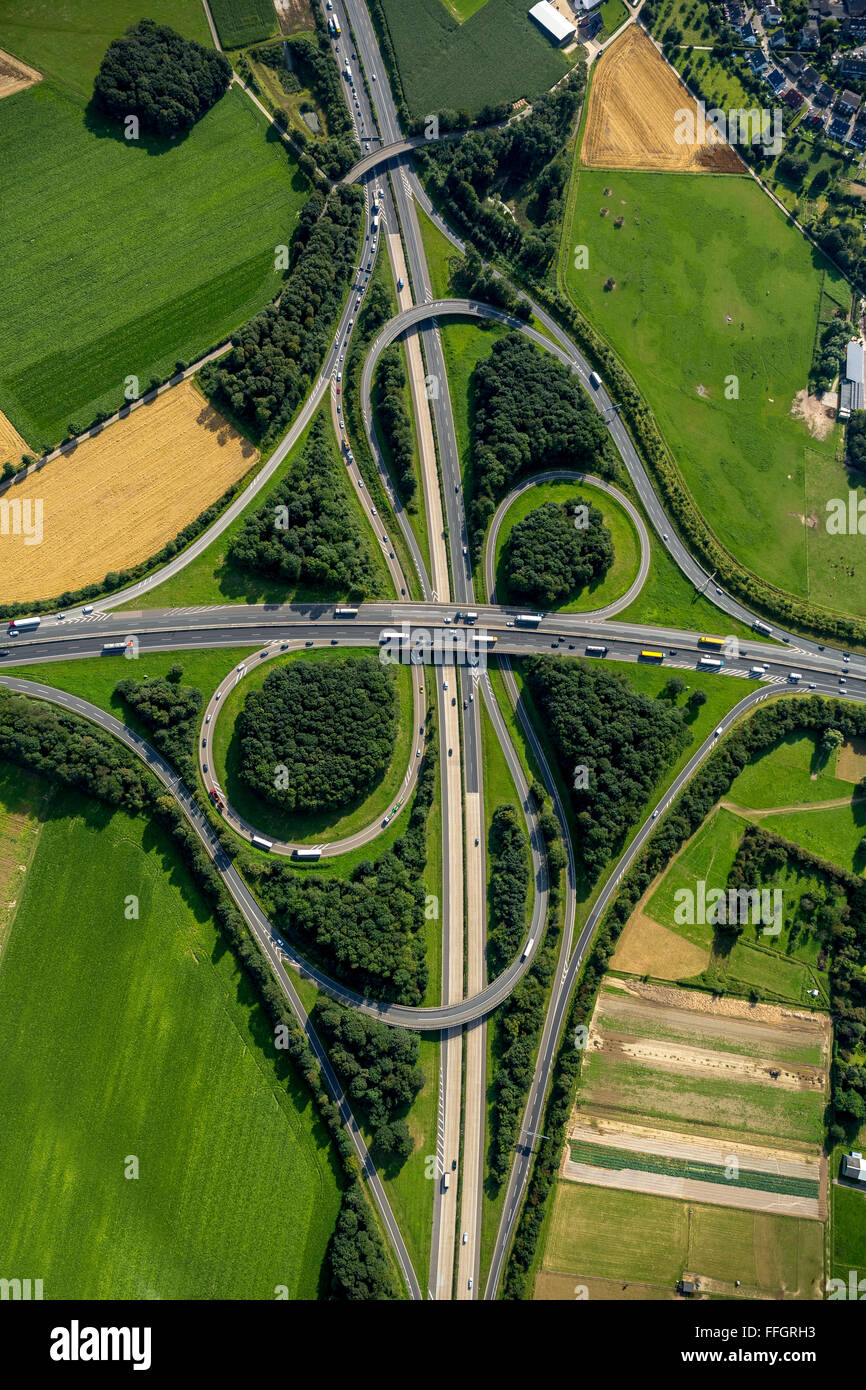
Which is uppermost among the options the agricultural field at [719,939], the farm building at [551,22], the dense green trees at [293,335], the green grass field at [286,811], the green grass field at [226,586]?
the farm building at [551,22]

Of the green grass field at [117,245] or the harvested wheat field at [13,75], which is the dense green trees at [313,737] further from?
the harvested wheat field at [13,75]

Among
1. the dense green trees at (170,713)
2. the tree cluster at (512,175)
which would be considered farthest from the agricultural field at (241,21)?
the dense green trees at (170,713)

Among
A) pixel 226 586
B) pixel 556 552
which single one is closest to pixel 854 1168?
pixel 556 552

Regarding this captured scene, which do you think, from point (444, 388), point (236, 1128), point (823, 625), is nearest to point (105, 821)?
point (236, 1128)

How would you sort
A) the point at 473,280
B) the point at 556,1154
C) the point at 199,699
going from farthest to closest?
the point at 473,280
the point at 199,699
the point at 556,1154

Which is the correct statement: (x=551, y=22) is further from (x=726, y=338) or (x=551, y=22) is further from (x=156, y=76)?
(x=156, y=76)
